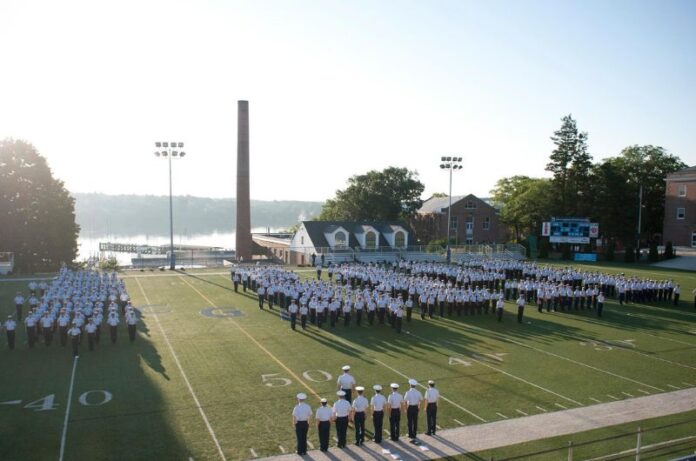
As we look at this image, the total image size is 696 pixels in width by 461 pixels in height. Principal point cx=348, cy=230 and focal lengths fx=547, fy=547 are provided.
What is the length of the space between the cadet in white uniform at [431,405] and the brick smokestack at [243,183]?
4159cm

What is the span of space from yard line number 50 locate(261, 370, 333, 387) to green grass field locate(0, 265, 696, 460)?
0.25 feet

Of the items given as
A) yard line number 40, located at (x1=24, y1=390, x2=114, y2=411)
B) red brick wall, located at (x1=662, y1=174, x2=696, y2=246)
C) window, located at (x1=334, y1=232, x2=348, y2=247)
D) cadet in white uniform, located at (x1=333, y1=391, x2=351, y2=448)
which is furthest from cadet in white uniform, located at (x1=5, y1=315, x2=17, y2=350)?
red brick wall, located at (x1=662, y1=174, x2=696, y2=246)

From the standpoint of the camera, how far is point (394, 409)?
1055 centimetres

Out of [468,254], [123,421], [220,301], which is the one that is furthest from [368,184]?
[123,421]

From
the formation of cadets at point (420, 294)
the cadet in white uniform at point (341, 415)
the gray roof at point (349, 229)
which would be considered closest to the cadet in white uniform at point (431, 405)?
the cadet in white uniform at point (341, 415)

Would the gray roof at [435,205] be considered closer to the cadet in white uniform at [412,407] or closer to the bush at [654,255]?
the bush at [654,255]

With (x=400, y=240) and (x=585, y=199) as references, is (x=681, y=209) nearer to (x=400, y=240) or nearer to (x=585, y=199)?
(x=585, y=199)

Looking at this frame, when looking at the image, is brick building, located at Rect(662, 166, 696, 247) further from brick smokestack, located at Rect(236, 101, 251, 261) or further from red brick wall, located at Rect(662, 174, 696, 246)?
brick smokestack, located at Rect(236, 101, 251, 261)

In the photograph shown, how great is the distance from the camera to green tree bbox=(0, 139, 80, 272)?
3956 cm

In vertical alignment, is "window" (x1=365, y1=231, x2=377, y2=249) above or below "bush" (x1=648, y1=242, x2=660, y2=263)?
above

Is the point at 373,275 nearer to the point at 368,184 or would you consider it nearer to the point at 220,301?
the point at 220,301

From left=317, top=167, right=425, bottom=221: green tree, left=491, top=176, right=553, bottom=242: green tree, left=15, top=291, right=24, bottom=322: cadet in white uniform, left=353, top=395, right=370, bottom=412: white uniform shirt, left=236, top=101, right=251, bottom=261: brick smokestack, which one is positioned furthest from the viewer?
left=317, top=167, right=425, bottom=221: green tree

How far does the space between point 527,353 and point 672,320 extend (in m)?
10.5

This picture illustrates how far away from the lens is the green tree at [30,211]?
39.6 m
